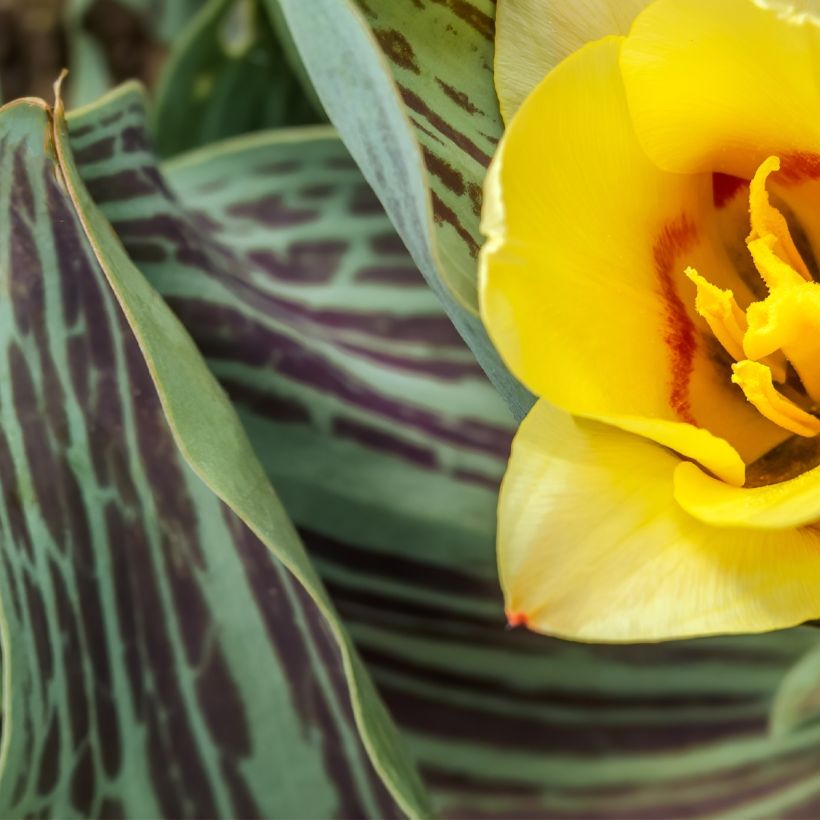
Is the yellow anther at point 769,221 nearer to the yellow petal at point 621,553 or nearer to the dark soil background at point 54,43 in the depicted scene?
the yellow petal at point 621,553

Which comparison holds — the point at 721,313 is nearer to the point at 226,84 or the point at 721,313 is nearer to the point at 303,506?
the point at 303,506

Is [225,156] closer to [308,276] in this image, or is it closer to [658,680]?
[308,276]

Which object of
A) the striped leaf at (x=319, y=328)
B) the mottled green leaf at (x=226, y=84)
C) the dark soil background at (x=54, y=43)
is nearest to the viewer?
the striped leaf at (x=319, y=328)

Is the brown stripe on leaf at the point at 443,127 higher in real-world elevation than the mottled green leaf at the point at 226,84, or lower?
lower

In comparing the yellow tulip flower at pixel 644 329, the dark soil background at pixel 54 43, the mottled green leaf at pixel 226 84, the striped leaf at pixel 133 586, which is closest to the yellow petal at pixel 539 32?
the yellow tulip flower at pixel 644 329

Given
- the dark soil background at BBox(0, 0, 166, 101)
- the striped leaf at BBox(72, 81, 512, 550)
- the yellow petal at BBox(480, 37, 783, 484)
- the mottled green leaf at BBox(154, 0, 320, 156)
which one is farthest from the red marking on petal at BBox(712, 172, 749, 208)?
the dark soil background at BBox(0, 0, 166, 101)

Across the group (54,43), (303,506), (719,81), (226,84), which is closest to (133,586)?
(303,506)

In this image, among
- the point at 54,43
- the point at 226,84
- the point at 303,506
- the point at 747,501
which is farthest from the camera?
the point at 54,43
